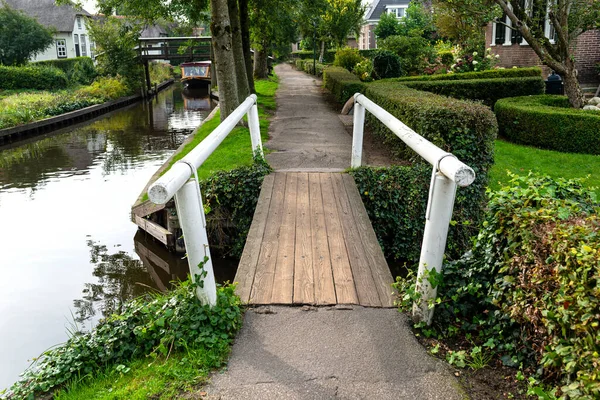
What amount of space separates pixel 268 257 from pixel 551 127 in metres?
8.79

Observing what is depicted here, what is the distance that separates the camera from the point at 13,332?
5.94 m

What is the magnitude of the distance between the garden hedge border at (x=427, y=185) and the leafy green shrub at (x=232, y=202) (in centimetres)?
147

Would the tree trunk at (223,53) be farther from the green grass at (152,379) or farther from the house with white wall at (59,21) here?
the house with white wall at (59,21)

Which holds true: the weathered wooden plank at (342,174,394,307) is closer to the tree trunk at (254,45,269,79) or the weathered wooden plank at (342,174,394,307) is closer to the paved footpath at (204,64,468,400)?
the paved footpath at (204,64,468,400)

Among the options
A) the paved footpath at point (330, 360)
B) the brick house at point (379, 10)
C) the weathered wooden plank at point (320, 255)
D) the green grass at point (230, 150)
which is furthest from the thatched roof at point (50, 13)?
the paved footpath at point (330, 360)

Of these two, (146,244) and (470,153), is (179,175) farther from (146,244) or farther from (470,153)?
(146,244)

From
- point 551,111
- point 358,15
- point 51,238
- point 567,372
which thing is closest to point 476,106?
point 551,111

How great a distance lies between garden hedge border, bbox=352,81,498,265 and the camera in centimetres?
689

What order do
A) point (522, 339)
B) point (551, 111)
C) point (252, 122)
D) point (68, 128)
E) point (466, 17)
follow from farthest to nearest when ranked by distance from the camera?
1. point (68, 128)
2. point (466, 17)
3. point (551, 111)
4. point (252, 122)
5. point (522, 339)

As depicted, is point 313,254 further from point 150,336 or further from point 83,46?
point 83,46

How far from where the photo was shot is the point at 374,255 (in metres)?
4.50

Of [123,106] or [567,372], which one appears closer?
[567,372]

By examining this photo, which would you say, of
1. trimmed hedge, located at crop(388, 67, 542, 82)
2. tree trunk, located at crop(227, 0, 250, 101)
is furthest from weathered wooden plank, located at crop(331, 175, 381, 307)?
trimmed hedge, located at crop(388, 67, 542, 82)

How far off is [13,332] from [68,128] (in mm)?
17421
